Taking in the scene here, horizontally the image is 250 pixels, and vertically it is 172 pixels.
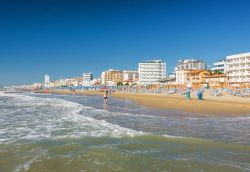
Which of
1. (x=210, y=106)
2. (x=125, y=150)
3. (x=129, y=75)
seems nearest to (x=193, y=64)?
(x=129, y=75)

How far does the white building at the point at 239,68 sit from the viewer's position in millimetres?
65156

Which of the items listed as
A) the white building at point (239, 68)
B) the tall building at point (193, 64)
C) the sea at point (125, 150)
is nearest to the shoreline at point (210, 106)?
the sea at point (125, 150)

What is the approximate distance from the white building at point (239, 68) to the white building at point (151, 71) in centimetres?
5337

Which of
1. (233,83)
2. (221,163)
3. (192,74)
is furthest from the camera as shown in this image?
(192,74)

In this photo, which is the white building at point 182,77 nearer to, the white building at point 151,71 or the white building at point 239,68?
the white building at point 239,68

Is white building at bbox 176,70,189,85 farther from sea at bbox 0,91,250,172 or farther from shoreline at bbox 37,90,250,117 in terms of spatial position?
sea at bbox 0,91,250,172

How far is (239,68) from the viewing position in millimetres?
67562

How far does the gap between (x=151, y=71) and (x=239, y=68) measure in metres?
59.1

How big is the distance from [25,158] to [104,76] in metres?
159

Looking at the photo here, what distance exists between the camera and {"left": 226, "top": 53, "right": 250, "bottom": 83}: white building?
214 ft

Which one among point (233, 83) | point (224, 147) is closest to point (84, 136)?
point (224, 147)

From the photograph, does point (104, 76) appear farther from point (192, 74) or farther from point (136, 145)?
point (136, 145)

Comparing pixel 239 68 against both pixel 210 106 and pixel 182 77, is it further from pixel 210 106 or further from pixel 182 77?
pixel 210 106

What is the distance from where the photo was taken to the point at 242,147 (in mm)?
7043
